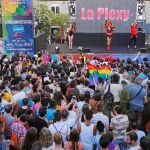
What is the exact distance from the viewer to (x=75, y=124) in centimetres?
806

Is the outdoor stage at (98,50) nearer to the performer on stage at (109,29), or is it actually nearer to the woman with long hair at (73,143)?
the performer on stage at (109,29)

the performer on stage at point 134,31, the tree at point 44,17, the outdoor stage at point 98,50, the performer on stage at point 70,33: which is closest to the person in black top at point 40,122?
the outdoor stage at point 98,50

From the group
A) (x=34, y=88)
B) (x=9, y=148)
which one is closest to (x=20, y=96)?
(x=34, y=88)

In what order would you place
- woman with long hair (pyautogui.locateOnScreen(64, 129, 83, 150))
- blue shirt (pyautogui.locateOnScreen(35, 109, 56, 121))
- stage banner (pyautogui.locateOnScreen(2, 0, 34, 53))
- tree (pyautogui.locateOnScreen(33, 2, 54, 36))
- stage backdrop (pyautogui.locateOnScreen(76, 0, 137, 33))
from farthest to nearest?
tree (pyautogui.locateOnScreen(33, 2, 54, 36)), stage backdrop (pyautogui.locateOnScreen(76, 0, 137, 33)), stage banner (pyautogui.locateOnScreen(2, 0, 34, 53)), blue shirt (pyautogui.locateOnScreen(35, 109, 56, 121)), woman with long hair (pyautogui.locateOnScreen(64, 129, 83, 150))

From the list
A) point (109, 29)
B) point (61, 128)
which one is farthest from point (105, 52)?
point (61, 128)

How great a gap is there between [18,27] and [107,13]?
6653 mm

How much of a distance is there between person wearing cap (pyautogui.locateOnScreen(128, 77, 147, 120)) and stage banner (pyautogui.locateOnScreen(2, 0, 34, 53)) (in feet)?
41.5

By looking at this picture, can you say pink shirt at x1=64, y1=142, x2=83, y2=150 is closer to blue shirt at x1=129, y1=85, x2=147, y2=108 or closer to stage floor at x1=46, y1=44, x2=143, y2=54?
blue shirt at x1=129, y1=85, x2=147, y2=108

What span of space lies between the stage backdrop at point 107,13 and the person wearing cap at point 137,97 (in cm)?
1694

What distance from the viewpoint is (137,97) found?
32.7ft

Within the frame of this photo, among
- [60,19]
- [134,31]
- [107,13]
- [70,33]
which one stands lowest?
[60,19]

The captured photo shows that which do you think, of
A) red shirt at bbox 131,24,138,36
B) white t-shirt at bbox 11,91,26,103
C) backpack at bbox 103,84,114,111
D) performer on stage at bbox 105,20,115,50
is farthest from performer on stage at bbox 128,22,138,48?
white t-shirt at bbox 11,91,26,103

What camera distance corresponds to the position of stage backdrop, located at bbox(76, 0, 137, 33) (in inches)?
1043

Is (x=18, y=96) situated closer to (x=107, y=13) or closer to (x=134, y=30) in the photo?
(x=134, y=30)
